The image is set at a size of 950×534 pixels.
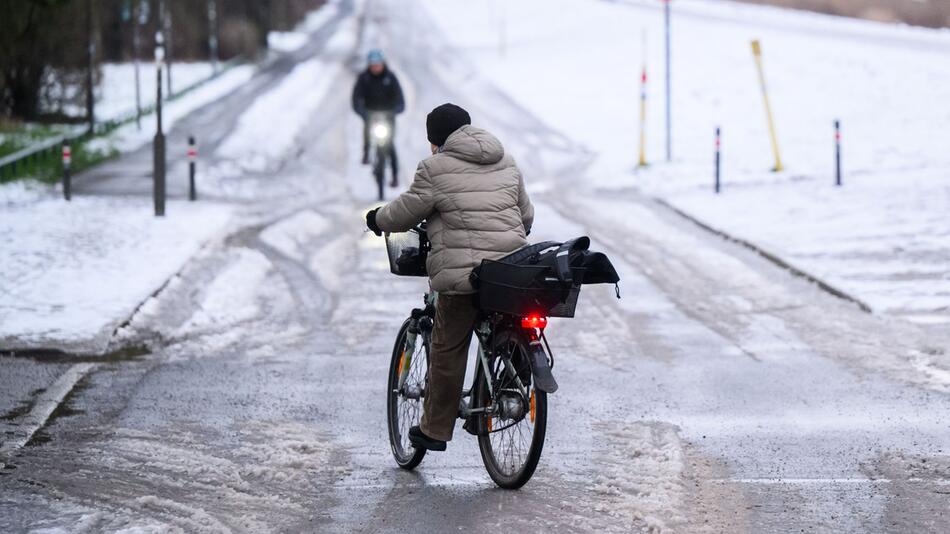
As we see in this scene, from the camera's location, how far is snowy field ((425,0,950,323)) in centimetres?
1549

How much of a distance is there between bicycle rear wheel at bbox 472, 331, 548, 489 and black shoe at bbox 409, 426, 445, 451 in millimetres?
209

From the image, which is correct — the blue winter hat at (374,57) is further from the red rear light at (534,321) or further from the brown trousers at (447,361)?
the red rear light at (534,321)

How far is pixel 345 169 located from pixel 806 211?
915 cm

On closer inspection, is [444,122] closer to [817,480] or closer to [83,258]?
[817,480]

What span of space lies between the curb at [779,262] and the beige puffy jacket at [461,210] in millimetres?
6162

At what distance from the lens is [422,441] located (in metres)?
7.07

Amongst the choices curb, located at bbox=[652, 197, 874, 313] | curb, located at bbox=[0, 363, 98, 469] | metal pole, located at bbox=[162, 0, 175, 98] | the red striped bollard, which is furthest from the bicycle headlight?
metal pole, located at bbox=[162, 0, 175, 98]

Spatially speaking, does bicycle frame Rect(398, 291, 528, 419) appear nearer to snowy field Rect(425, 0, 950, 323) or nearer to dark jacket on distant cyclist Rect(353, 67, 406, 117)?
snowy field Rect(425, 0, 950, 323)

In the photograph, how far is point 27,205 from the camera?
1989 cm

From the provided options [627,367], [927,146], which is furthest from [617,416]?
[927,146]

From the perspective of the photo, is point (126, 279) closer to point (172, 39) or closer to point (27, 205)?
point (27, 205)

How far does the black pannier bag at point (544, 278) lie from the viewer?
6395 millimetres

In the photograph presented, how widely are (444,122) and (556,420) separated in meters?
2.36

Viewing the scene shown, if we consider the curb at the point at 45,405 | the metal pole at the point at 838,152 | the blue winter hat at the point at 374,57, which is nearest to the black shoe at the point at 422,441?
the curb at the point at 45,405
